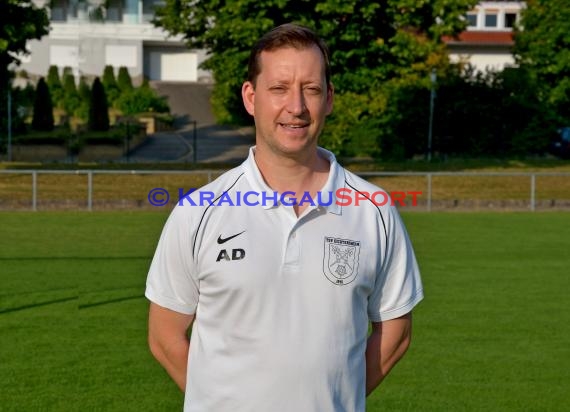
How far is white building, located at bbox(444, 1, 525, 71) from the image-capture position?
85256mm

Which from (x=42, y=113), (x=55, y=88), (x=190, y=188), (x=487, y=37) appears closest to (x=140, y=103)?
(x=55, y=88)

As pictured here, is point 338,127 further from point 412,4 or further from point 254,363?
point 254,363

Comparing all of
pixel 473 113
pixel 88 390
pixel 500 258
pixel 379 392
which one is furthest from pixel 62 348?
pixel 473 113

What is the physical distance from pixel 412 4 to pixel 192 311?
30.6 m

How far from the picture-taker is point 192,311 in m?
4.23

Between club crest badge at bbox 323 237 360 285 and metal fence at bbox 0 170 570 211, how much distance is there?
85.0 ft

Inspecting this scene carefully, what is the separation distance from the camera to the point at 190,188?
33188 mm

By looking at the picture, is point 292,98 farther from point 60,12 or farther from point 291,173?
point 60,12

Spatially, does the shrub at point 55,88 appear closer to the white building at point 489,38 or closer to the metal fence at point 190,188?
the white building at point 489,38

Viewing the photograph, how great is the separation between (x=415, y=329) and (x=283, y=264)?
29.8ft

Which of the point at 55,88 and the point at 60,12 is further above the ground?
the point at 60,12

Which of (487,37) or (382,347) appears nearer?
(382,347)

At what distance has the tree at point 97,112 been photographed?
52.0 meters

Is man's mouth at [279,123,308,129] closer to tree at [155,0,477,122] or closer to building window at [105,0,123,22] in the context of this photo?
tree at [155,0,477,122]
